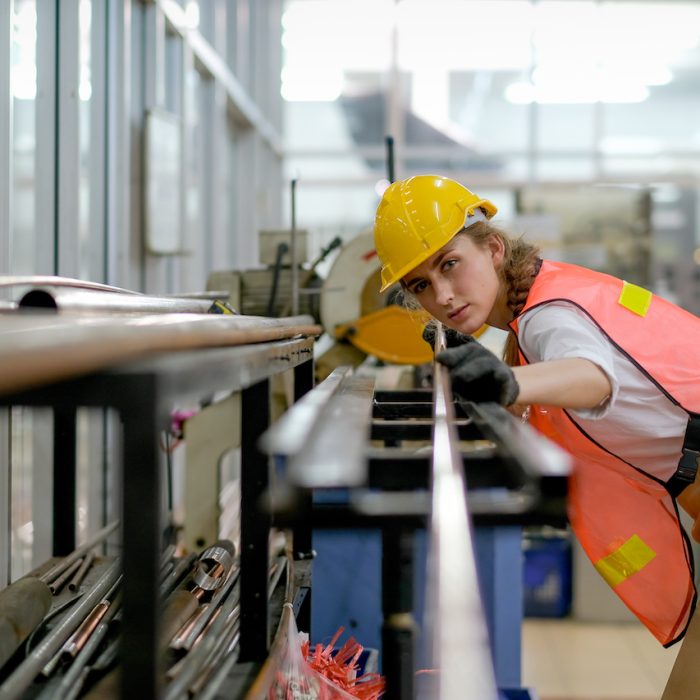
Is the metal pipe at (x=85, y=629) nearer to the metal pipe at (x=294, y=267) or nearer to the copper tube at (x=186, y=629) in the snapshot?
the copper tube at (x=186, y=629)

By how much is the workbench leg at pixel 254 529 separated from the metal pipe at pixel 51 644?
0.28m

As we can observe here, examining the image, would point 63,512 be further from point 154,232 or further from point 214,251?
point 214,251

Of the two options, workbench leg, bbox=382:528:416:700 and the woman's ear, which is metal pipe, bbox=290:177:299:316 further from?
workbench leg, bbox=382:528:416:700

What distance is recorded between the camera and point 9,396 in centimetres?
74

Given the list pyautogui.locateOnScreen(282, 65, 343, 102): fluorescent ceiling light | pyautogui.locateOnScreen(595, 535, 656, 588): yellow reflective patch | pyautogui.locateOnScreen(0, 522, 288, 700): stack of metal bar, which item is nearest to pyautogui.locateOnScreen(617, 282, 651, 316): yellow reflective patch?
pyautogui.locateOnScreen(595, 535, 656, 588): yellow reflective patch

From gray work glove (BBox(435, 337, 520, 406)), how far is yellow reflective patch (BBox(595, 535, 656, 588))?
2.62 ft

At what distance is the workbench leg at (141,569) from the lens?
78cm

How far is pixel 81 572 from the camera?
168 centimetres

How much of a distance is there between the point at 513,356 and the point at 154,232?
1927mm

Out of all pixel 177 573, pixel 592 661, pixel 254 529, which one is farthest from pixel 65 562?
pixel 592 661

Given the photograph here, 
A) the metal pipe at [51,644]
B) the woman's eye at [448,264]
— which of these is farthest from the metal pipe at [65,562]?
the woman's eye at [448,264]

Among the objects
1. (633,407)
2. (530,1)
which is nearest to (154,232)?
(633,407)

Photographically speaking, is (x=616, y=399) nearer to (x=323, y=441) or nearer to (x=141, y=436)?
(x=323, y=441)

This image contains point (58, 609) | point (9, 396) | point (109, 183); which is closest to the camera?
point (9, 396)
